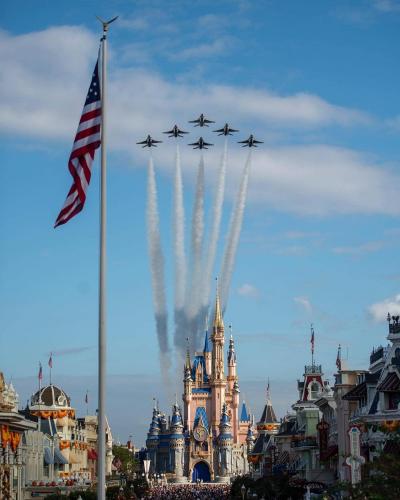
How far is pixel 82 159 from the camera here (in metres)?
34.2

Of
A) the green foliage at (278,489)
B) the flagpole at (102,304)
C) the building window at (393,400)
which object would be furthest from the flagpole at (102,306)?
the green foliage at (278,489)

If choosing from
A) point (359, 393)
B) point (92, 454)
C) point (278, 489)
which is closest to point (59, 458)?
point (92, 454)

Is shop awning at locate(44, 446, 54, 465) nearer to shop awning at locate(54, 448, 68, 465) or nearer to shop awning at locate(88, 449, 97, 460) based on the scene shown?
shop awning at locate(54, 448, 68, 465)

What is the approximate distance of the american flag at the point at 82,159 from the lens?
34.1 m

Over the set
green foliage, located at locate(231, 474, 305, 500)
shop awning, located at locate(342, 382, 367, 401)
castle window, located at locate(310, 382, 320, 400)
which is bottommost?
green foliage, located at locate(231, 474, 305, 500)

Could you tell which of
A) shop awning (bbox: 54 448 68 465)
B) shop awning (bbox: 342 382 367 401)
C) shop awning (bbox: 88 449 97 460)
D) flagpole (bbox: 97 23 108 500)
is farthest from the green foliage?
flagpole (bbox: 97 23 108 500)

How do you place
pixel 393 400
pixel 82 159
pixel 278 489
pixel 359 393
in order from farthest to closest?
pixel 278 489, pixel 359 393, pixel 393 400, pixel 82 159

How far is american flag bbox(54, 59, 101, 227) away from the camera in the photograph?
3406 cm

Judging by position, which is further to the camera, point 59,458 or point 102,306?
point 59,458

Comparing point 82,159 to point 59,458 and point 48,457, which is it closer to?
point 48,457

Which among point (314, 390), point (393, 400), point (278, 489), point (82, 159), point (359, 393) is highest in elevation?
point (314, 390)

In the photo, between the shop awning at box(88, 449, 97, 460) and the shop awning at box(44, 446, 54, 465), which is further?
the shop awning at box(88, 449, 97, 460)

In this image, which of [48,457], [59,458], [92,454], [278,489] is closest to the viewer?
[278,489]

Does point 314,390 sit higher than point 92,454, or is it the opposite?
point 314,390
